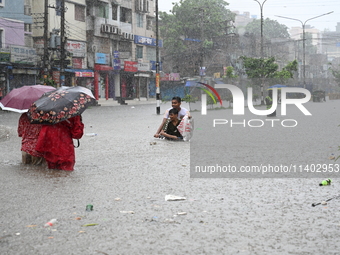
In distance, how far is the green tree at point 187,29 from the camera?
216ft

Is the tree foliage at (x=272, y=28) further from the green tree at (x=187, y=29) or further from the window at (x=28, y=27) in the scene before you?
the window at (x=28, y=27)

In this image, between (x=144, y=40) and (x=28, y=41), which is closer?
(x=28, y=41)

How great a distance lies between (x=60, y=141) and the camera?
9133 mm

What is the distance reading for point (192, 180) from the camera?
8.16 metres

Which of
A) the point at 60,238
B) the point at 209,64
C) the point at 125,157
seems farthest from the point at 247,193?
the point at 209,64

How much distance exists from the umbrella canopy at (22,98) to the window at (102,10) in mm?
42822

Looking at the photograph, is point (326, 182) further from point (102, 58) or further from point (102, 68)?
point (102, 58)

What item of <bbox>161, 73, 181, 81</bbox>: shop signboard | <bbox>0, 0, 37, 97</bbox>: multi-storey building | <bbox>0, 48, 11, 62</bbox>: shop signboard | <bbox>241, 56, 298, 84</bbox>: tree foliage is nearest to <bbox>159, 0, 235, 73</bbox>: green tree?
<bbox>161, 73, 181, 81</bbox>: shop signboard

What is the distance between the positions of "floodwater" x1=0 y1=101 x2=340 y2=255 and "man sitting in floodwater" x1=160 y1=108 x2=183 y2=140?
12.9 feet

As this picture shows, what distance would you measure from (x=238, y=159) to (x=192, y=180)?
2.65m

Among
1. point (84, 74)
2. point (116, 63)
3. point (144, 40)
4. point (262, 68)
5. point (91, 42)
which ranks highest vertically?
point (144, 40)

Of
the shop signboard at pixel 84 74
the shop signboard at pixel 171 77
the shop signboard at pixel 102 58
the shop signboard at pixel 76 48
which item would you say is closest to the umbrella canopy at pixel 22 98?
the shop signboard at pixel 76 48

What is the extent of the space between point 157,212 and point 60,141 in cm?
363

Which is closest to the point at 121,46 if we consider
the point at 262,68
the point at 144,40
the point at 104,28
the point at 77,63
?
the point at 144,40
